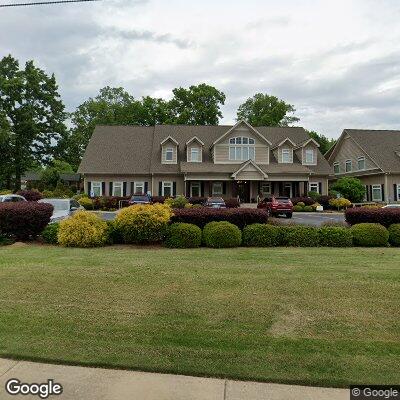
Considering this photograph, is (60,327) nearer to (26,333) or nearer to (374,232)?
(26,333)

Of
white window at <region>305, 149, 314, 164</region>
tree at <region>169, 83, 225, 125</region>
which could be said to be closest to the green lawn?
white window at <region>305, 149, 314, 164</region>

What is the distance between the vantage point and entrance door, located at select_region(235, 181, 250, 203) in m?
44.2

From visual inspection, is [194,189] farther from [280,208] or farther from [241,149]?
[280,208]

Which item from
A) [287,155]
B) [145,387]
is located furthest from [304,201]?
[145,387]

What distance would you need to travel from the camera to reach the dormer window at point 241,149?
4472 cm

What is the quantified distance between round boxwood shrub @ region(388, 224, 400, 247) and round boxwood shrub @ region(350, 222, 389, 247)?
29 centimetres

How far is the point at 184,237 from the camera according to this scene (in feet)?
45.7

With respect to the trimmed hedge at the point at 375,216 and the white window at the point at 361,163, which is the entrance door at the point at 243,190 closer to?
the white window at the point at 361,163

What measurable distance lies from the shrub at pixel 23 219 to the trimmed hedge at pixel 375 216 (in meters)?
11.3

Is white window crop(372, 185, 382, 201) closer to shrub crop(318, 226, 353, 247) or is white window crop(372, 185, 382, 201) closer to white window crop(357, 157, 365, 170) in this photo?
white window crop(357, 157, 365, 170)

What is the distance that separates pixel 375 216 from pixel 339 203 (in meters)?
24.2

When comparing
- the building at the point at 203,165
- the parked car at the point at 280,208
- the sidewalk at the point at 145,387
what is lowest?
the sidewalk at the point at 145,387

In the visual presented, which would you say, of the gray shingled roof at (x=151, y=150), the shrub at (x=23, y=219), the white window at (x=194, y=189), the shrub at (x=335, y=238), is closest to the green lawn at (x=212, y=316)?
the shrub at (x=335, y=238)

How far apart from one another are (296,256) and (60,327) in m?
7.37
